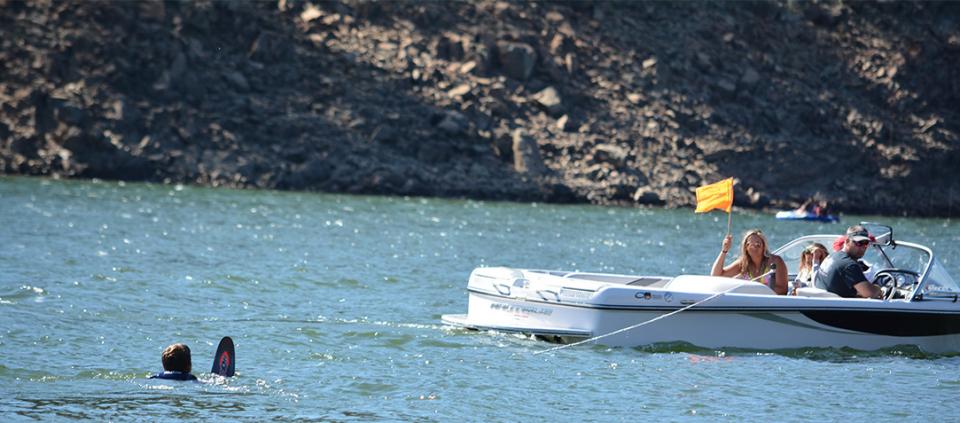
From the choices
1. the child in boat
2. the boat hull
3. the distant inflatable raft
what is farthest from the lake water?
the distant inflatable raft

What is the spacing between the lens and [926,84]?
75.6 metres

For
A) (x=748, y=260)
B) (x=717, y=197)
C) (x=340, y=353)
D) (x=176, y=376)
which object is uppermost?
(x=717, y=197)

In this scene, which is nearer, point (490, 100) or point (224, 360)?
point (224, 360)

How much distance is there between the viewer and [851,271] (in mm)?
18938

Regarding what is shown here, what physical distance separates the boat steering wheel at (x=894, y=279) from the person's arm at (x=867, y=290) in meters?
0.30

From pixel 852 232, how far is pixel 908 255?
142cm

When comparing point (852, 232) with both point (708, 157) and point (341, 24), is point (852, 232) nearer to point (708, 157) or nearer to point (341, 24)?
point (708, 157)

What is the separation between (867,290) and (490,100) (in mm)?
49458

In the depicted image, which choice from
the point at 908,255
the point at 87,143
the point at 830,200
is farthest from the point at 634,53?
the point at 908,255

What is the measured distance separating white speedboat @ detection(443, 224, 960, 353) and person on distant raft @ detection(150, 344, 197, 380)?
506 cm

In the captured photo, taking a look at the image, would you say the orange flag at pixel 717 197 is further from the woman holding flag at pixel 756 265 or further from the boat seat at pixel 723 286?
the boat seat at pixel 723 286

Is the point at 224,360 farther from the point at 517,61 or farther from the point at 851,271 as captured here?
the point at 517,61

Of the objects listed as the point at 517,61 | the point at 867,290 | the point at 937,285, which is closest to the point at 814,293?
the point at 867,290

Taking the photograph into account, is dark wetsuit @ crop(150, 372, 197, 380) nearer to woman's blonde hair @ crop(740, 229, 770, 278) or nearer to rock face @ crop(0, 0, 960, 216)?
woman's blonde hair @ crop(740, 229, 770, 278)
